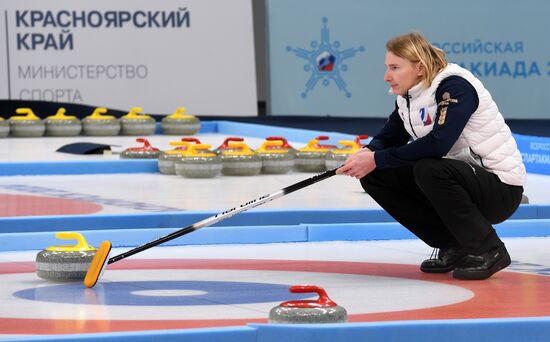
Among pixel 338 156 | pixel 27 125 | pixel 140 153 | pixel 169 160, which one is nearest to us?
pixel 338 156

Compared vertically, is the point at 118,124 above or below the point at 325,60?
below

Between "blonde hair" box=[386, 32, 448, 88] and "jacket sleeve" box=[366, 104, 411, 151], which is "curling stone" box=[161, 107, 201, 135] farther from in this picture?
"blonde hair" box=[386, 32, 448, 88]

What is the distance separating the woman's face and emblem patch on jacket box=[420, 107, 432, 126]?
8 cm

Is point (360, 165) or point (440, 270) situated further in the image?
point (440, 270)

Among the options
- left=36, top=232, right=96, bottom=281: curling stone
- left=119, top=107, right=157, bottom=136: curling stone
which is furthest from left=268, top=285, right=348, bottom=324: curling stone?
left=119, top=107, right=157, bottom=136: curling stone

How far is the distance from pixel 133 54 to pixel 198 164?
4116 mm

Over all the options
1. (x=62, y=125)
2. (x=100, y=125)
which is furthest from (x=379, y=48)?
(x=62, y=125)

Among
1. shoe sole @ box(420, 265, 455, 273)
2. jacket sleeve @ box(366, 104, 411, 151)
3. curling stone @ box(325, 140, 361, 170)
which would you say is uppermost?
jacket sleeve @ box(366, 104, 411, 151)

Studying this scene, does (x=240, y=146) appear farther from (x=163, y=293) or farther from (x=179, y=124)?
(x=163, y=293)

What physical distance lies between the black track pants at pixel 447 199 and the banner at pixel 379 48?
22.8 feet

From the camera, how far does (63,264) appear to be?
146 inches

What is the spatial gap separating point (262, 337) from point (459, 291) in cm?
100

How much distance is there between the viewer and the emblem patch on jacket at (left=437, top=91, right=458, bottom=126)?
3631mm

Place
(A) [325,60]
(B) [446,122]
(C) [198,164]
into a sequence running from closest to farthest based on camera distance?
1. (B) [446,122]
2. (C) [198,164]
3. (A) [325,60]
